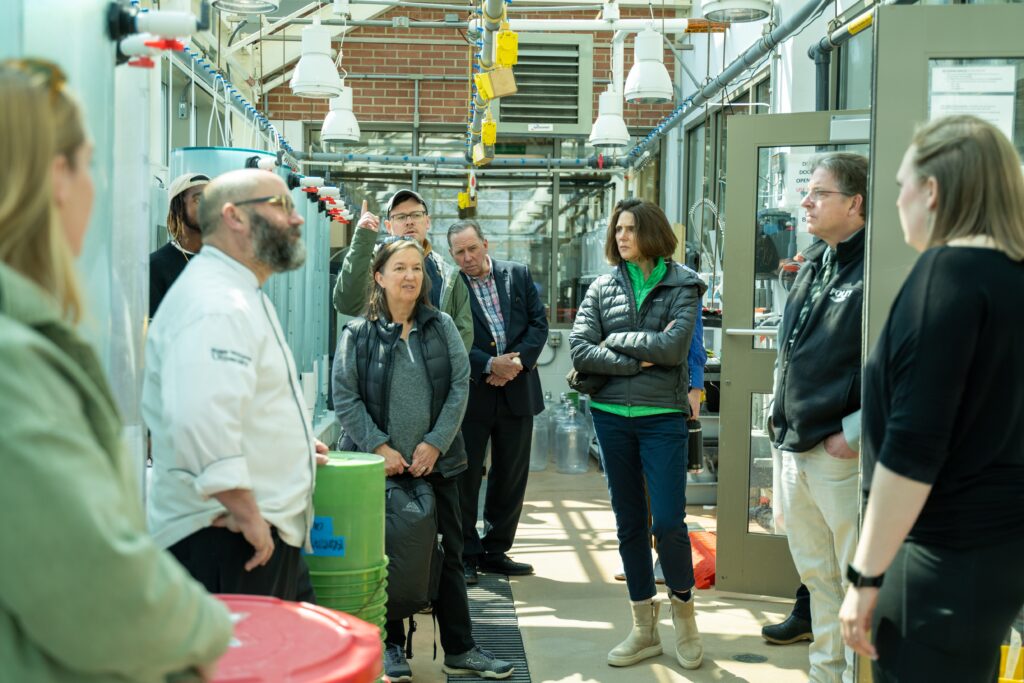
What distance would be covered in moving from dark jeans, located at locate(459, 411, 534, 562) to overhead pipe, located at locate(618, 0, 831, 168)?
249cm

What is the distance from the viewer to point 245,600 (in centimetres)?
168

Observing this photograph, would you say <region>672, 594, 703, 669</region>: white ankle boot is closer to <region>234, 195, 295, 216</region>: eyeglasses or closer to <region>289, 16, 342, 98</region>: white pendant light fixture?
<region>234, 195, 295, 216</region>: eyeglasses

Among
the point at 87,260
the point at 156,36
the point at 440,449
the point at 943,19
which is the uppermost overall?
the point at 943,19

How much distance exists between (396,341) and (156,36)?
5.16 feet

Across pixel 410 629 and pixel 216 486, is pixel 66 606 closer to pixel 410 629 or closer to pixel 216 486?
pixel 216 486

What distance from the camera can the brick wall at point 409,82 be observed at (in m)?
10.0

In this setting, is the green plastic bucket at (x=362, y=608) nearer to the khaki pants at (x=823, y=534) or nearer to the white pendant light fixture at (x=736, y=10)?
the khaki pants at (x=823, y=534)

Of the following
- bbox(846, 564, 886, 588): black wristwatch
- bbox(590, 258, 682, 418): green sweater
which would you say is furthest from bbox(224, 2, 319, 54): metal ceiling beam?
bbox(846, 564, 886, 588): black wristwatch

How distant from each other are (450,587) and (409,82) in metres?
7.56

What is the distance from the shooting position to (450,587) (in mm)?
3424

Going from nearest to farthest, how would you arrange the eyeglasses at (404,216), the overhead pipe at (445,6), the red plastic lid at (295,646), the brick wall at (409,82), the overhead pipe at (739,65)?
the red plastic lid at (295,646) → the eyeglasses at (404,216) → the overhead pipe at (739,65) → the overhead pipe at (445,6) → the brick wall at (409,82)

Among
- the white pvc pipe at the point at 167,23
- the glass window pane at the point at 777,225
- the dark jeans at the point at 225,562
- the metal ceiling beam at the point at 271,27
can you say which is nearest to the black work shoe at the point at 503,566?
the glass window pane at the point at 777,225

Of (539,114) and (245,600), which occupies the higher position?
(539,114)

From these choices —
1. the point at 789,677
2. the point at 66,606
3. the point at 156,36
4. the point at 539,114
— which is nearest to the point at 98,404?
the point at 66,606
